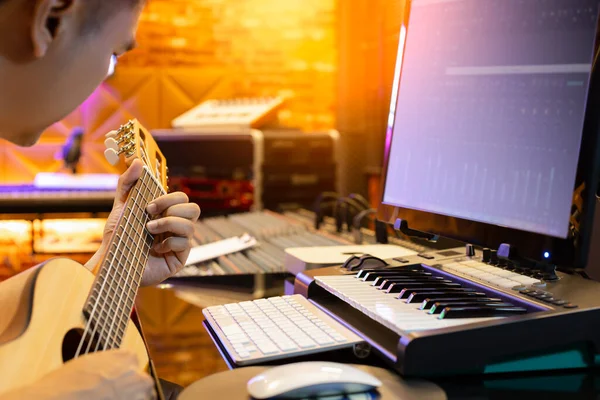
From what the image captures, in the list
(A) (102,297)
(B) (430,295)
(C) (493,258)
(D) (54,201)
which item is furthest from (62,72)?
(D) (54,201)

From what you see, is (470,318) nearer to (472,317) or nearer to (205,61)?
(472,317)

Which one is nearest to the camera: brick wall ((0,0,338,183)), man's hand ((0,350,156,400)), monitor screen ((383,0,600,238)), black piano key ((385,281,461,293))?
man's hand ((0,350,156,400))

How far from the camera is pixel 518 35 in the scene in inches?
32.1

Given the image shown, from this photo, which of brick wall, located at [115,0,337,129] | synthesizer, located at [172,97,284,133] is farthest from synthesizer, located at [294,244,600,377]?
brick wall, located at [115,0,337,129]

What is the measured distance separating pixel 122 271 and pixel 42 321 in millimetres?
187

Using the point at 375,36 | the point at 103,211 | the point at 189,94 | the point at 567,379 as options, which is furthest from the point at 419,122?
the point at 189,94

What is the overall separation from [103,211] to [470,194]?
2.84m

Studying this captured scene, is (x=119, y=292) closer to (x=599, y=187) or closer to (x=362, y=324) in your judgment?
(x=362, y=324)

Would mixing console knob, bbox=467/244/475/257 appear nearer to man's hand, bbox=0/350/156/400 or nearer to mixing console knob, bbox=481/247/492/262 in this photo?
mixing console knob, bbox=481/247/492/262

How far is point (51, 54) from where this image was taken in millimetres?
650

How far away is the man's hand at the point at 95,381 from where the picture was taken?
20.5 inches

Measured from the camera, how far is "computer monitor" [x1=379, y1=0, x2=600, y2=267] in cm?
72

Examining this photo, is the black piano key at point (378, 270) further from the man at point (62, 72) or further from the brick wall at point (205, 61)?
the brick wall at point (205, 61)

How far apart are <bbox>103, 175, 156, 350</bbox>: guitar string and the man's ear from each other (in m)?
0.29
